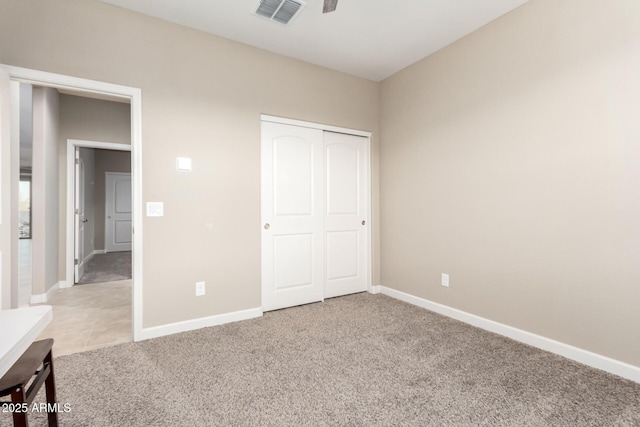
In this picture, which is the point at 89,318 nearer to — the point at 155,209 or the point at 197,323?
the point at 197,323

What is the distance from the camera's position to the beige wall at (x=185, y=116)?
232cm

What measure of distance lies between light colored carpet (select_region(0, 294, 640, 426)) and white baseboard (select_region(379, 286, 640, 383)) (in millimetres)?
72

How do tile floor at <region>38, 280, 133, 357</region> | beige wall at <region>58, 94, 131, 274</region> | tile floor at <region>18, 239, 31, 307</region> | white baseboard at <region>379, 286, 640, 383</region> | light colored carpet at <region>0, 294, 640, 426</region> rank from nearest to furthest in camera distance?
1. light colored carpet at <region>0, 294, 640, 426</region>
2. white baseboard at <region>379, 286, 640, 383</region>
3. tile floor at <region>38, 280, 133, 357</region>
4. tile floor at <region>18, 239, 31, 307</region>
5. beige wall at <region>58, 94, 131, 274</region>

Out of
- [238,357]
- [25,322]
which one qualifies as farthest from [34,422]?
[238,357]

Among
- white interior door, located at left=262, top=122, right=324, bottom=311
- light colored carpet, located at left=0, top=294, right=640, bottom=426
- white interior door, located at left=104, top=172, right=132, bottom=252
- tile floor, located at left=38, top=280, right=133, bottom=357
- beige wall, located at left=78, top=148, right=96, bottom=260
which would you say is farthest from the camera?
white interior door, located at left=104, top=172, right=132, bottom=252

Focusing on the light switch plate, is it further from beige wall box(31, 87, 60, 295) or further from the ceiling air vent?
beige wall box(31, 87, 60, 295)

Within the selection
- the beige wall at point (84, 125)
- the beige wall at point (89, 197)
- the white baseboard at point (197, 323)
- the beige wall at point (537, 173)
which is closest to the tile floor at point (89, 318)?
the white baseboard at point (197, 323)

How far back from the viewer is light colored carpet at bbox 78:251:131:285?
4.82m

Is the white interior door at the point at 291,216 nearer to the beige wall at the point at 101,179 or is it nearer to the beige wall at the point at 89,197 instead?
the beige wall at the point at 89,197

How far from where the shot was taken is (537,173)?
94.5 inches

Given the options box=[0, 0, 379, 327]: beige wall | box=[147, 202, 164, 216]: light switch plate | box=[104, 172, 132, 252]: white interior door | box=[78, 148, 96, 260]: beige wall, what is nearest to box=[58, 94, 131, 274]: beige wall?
box=[78, 148, 96, 260]: beige wall

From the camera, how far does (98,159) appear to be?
23.9 ft

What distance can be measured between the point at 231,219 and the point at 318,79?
1908mm

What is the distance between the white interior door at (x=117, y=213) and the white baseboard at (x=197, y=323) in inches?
242
